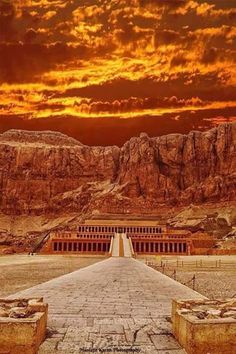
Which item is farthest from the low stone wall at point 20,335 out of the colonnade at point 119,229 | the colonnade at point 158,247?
the colonnade at point 119,229

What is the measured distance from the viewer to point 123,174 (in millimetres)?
137875

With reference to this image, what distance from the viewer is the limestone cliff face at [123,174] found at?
126250 millimetres

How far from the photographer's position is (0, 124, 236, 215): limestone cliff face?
126250 millimetres

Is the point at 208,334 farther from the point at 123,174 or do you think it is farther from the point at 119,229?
the point at 123,174

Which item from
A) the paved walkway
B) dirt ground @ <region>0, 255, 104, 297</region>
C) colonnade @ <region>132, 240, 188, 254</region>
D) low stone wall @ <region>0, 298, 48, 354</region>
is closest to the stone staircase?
colonnade @ <region>132, 240, 188, 254</region>

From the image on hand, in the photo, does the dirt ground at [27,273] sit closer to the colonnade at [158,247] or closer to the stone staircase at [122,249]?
the stone staircase at [122,249]

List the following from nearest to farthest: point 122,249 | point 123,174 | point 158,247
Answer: point 122,249
point 158,247
point 123,174

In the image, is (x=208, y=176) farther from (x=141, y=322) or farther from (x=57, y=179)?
(x=141, y=322)

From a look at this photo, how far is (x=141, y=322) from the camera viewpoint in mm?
8328

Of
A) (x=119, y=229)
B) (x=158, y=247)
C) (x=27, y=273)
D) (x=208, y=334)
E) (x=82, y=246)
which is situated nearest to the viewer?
(x=208, y=334)

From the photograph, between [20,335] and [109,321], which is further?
[109,321]

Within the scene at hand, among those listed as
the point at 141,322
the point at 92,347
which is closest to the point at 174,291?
the point at 141,322

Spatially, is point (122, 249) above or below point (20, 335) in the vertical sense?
above

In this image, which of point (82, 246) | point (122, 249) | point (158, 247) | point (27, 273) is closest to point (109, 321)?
point (27, 273)
